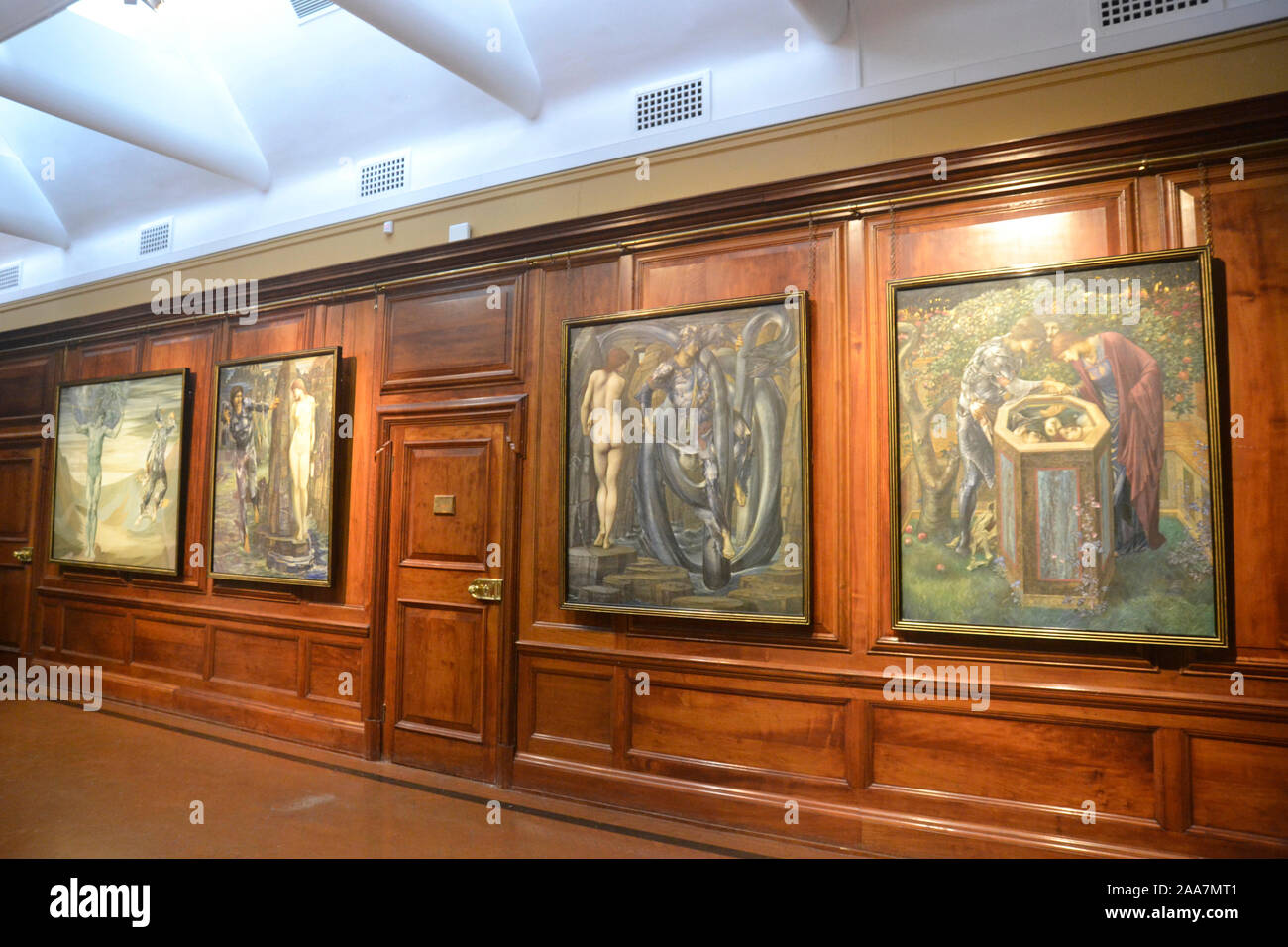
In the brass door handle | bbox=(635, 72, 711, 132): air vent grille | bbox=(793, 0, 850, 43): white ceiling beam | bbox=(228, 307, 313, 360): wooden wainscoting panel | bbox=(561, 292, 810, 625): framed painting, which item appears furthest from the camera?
bbox=(228, 307, 313, 360): wooden wainscoting panel

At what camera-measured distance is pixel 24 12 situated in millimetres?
3721

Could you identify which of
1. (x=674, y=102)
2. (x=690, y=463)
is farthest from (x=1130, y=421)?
(x=674, y=102)

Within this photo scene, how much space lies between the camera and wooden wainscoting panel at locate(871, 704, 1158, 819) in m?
3.25

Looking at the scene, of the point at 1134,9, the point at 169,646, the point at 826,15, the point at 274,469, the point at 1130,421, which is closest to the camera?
the point at 1130,421

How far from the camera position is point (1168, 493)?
3170 mm

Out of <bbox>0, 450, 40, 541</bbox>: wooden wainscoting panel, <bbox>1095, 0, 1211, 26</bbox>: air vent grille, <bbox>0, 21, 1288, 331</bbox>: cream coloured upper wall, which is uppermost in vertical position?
<bbox>1095, 0, 1211, 26</bbox>: air vent grille

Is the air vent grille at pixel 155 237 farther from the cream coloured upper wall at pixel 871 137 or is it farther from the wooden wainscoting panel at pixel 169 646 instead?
the wooden wainscoting panel at pixel 169 646

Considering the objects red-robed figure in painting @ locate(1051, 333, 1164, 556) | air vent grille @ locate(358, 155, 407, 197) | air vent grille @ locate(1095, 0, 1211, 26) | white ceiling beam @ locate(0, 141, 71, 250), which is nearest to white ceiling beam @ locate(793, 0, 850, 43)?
air vent grille @ locate(1095, 0, 1211, 26)

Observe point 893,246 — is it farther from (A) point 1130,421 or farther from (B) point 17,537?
(B) point 17,537

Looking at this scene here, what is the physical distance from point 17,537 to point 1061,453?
8.87 meters

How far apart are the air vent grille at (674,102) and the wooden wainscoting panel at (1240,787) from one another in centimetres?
388

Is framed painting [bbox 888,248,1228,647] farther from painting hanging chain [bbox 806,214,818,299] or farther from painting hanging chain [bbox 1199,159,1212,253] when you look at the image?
painting hanging chain [bbox 806,214,818,299]

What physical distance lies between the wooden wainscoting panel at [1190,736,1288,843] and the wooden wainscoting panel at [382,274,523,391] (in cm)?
392

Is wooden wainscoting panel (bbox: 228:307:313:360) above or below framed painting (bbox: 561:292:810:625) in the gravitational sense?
above
